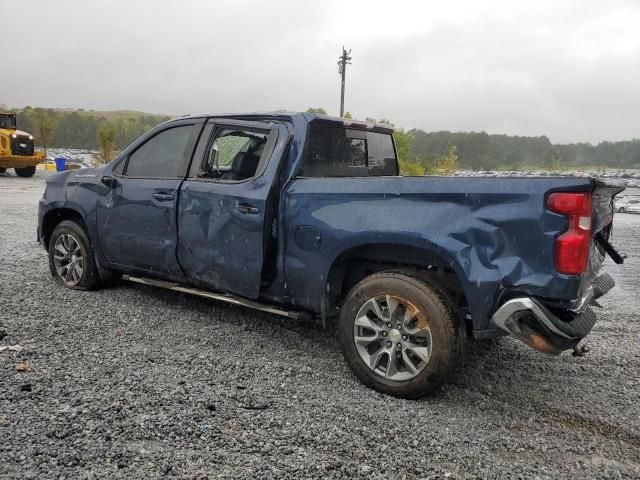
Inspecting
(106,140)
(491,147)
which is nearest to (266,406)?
(106,140)

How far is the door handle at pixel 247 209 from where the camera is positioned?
12.0 ft

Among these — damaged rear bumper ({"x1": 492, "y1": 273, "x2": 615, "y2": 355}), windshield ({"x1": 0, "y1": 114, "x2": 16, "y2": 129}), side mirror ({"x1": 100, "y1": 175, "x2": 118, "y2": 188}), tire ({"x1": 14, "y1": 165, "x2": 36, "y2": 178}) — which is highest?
windshield ({"x1": 0, "y1": 114, "x2": 16, "y2": 129})

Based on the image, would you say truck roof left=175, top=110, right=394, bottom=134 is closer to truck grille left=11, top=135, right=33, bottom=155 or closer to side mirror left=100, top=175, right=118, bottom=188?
side mirror left=100, top=175, right=118, bottom=188

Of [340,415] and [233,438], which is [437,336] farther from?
[233,438]

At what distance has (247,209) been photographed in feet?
12.1

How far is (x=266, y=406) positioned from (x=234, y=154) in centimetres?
198

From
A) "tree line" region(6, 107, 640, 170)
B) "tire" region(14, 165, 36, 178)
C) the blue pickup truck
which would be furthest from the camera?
"tree line" region(6, 107, 640, 170)

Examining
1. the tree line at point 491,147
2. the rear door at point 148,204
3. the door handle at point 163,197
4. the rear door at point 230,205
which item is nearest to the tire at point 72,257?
the rear door at point 148,204

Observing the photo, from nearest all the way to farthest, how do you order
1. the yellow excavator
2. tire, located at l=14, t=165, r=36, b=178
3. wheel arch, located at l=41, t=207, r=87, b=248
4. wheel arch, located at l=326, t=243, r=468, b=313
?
wheel arch, located at l=326, t=243, r=468, b=313 → wheel arch, located at l=41, t=207, r=87, b=248 → the yellow excavator → tire, located at l=14, t=165, r=36, b=178

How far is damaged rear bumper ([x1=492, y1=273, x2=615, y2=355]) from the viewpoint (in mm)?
2701

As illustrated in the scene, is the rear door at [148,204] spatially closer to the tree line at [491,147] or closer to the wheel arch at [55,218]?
the wheel arch at [55,218]

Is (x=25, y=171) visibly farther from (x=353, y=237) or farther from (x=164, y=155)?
(x=353, y=237)

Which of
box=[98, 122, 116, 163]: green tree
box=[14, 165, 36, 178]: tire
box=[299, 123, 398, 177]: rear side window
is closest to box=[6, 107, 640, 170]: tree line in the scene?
box=[98, 122, 116, 163]: green tree

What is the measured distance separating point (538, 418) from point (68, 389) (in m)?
2.81
